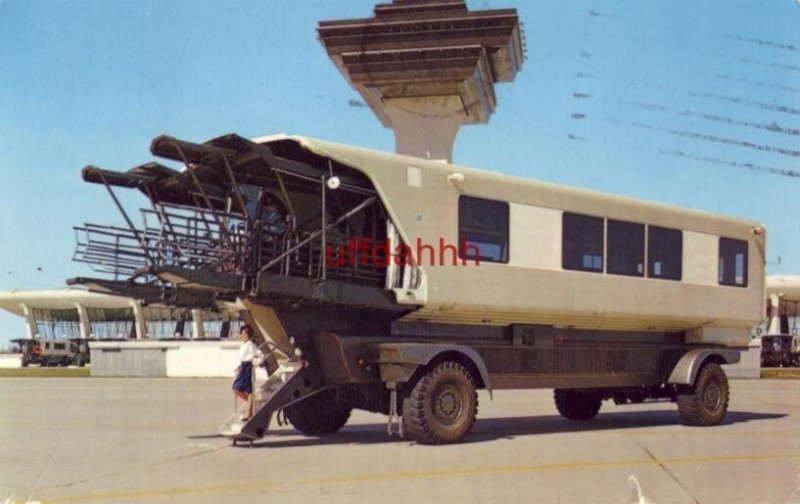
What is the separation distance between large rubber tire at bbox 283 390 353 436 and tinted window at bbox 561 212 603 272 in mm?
4110

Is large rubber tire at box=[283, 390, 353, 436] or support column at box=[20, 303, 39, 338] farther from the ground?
large rubber tire at box=[283, 390, 353, 436]

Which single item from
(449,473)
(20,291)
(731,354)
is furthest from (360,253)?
(20,291)

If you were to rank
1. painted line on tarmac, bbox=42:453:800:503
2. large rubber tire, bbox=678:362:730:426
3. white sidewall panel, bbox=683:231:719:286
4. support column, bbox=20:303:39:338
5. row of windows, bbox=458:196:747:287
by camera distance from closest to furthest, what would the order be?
painted line on tarmac, bbox=42:453:800:503 → row of windows, bbox=458:196:747:287 → large rubber tire, bbox=678:362:730:426 → white sidewall panel, bbox=683:231:719:286 → support column, bbox=20:303:39:338

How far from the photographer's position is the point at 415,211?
42.1 feet

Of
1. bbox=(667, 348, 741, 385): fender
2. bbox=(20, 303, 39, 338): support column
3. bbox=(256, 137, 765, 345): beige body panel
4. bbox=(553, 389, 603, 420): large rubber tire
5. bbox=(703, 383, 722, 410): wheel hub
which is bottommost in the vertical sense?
bbox=(20, 303, 39, 338): support column

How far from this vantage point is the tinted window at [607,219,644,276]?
15367 mm

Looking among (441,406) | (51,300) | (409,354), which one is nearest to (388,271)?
(409,354)

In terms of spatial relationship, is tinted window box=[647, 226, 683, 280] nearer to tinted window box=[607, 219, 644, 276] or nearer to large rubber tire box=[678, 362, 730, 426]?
tinted window box=[607, 219, 644, 276]

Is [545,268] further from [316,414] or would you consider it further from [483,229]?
[316,414]

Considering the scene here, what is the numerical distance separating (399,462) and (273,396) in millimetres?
2038

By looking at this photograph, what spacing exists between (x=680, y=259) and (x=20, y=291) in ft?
368

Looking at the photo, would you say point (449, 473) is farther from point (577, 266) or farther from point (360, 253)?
point (577, 266)

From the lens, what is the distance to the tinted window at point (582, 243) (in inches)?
579

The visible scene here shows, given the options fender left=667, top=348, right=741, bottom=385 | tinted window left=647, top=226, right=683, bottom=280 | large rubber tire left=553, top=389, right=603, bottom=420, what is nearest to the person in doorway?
tinted window left=647, top=226, right=683, bottom=280
